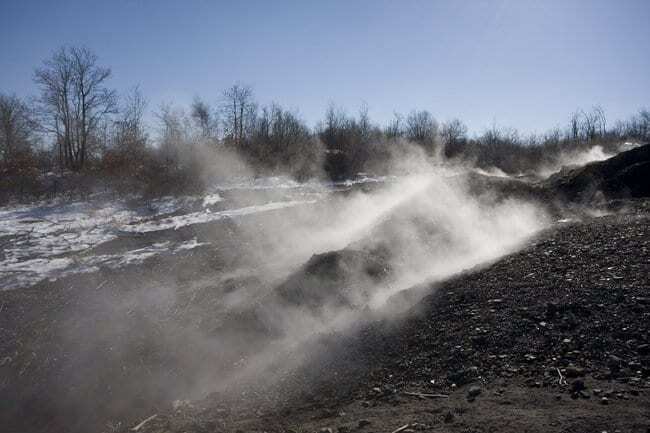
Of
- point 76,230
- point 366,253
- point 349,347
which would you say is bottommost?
point 349,347

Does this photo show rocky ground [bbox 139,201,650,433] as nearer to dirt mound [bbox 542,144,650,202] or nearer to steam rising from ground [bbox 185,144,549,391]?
steam rising from ground [bbox 185,144,549,391]

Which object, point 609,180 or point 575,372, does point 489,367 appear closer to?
point 575,372

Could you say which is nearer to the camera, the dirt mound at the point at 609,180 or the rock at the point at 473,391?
the rock at the point at 473,391

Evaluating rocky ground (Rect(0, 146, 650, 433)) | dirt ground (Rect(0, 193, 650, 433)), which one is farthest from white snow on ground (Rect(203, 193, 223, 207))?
dirt ground (Rect(0, 193, 650, 433))

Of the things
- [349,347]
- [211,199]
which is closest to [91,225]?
[211,199]

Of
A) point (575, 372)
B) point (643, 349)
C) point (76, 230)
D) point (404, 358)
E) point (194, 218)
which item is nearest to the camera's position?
point (575, 372)

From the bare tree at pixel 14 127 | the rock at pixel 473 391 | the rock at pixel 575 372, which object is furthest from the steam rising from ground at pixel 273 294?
the bare tree at pixel 14 127

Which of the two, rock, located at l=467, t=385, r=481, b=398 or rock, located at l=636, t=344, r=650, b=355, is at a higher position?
rock, located at l=636, t=344, r=650, b=355

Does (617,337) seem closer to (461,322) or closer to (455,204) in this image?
(461,322)

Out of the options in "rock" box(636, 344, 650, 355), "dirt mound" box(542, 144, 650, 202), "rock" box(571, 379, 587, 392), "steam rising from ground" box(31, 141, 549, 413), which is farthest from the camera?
"dirt mound" box(542, 144, 650, 202)

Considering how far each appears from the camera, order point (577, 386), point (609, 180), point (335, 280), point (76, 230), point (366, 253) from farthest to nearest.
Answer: point (76, 230) < point (609, 180) < point (366, 253) < point (335, 280) < point (577, 386)

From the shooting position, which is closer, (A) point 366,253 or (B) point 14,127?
(A) point 366,253

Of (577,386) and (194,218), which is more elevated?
(194,218)

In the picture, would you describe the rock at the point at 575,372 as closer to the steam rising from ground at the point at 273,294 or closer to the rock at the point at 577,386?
the rock at the point at 577,386
